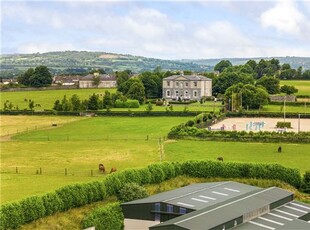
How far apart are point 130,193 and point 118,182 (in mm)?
1479

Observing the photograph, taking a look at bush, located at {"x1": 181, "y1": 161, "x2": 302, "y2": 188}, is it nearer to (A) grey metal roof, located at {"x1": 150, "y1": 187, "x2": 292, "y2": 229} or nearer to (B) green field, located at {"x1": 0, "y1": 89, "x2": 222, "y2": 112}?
(A) grey metal roof, located at {"x1": 150, "y1": 187, "x2": 292, "y2": 229}

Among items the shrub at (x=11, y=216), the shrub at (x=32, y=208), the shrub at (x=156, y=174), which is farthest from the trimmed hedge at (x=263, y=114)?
the shrub at (x=11, y=216)

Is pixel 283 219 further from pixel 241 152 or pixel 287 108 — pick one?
pixel 287 108

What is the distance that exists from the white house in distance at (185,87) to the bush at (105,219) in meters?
90.7

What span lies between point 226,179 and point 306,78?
479ft

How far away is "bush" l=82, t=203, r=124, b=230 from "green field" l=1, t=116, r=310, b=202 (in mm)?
5516

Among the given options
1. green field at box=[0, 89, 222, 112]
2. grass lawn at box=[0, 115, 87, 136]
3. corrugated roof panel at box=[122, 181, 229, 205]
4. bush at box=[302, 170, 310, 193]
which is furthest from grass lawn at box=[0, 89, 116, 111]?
bush at box=[302, 170, 310, 193]

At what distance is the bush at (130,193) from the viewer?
34.6 m

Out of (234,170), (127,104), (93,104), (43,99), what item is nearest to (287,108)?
(127,104)

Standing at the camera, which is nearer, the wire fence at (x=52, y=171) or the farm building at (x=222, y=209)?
the farm building at (x=222, y=209)

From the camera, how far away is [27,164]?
47094mm

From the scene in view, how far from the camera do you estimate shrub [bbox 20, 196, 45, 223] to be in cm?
2934

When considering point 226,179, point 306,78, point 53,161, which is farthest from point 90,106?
point 306,78

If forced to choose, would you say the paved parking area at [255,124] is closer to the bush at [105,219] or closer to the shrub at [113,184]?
the shrub at [113,184]
